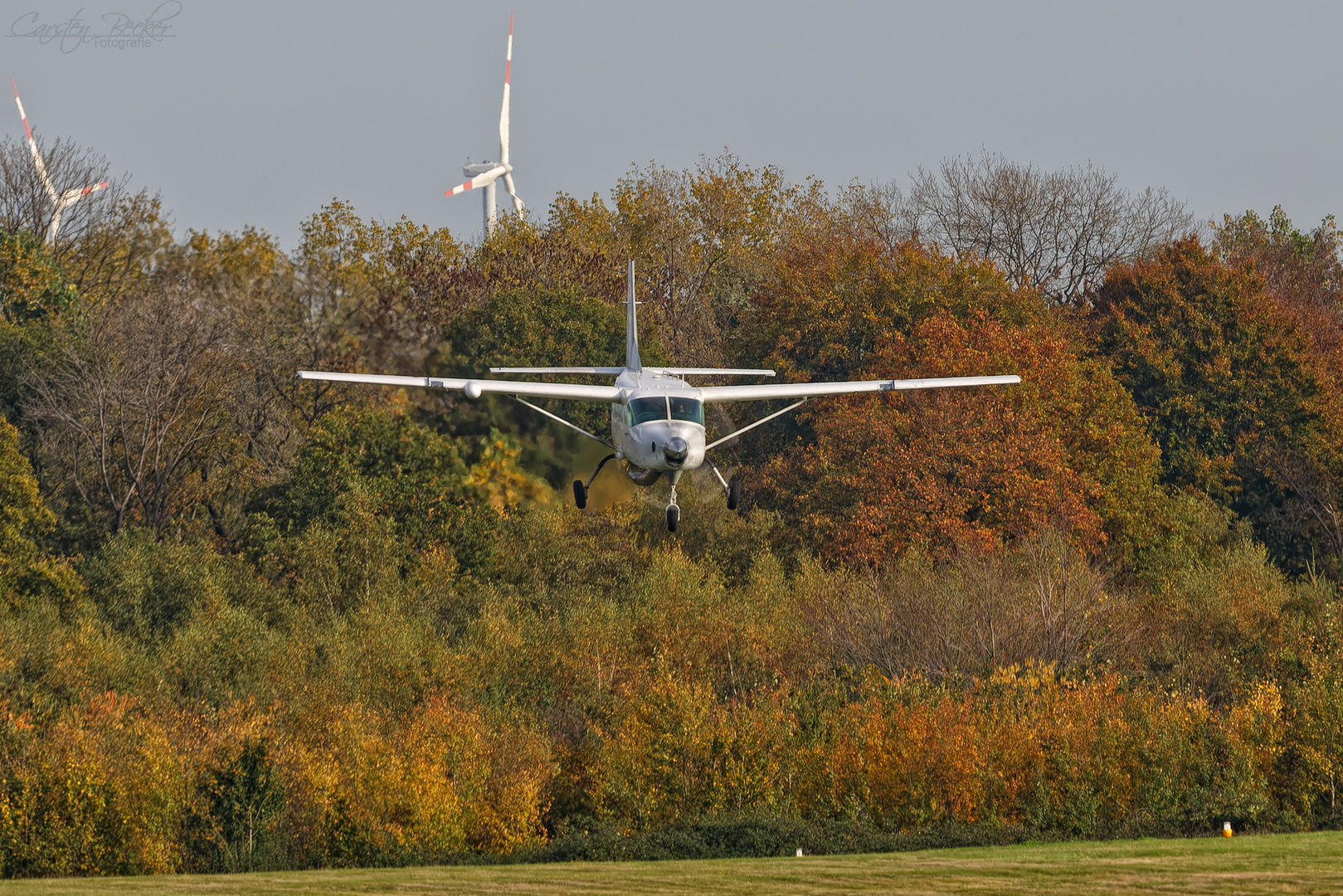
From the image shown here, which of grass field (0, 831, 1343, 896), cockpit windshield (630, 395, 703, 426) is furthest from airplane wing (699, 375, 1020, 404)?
grass field (0, 831, 1343, 896)

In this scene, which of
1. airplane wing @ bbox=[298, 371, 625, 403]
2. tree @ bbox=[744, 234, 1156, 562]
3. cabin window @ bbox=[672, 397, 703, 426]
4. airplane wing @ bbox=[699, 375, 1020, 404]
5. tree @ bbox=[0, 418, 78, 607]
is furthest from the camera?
tree @ bbox=[744, 234, 1156, 562]

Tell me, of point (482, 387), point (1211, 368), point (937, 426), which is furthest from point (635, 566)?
point (482, 387)

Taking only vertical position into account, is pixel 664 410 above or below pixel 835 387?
below

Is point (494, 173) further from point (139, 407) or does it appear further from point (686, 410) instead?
point (686, 410)

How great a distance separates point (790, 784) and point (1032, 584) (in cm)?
1416

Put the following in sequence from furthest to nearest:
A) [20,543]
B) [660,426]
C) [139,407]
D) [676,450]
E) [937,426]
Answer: [139,407], [937,426], [20,543], [660,426], [676,450]

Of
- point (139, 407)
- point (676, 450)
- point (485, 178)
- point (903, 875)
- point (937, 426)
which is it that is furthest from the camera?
point (485, 178)

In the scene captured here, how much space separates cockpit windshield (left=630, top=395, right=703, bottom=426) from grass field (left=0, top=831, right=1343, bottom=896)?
9.27 m

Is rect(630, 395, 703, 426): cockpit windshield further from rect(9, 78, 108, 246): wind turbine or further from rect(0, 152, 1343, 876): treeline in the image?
rect(9, 78, 108, 246): wind turbine

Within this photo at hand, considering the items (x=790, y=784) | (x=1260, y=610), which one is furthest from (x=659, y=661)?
(x=1260, y=610)

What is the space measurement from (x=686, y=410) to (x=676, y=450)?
165 cm

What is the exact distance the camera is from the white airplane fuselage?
31.6 meters

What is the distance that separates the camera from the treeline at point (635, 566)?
43188 mm

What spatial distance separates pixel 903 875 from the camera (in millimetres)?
30719
